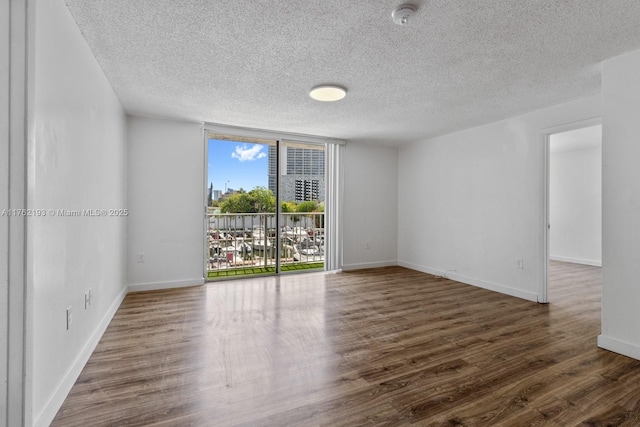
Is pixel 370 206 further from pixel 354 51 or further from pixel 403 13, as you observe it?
pixel 403 13

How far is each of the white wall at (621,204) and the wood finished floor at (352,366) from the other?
260 mm

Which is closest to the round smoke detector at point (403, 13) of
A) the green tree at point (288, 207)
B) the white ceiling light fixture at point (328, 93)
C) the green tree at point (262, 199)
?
the white ceiling light fixture at point (328, 93)

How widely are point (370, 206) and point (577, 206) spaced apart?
14.4ft

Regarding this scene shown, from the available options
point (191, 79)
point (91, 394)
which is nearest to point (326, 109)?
point (191, 79)

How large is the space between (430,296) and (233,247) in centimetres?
336

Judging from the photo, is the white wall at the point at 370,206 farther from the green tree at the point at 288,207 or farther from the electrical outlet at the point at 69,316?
the electrical outlet at the point at 69,316

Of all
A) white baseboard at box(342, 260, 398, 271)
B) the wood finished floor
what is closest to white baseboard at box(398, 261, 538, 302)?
the wood finished floor

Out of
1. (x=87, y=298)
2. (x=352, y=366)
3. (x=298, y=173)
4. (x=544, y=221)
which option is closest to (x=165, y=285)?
(x=87, y=298)

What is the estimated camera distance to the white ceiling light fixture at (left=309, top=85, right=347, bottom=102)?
9.65 feet

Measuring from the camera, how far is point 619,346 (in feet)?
7.77

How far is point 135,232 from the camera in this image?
3.98 m

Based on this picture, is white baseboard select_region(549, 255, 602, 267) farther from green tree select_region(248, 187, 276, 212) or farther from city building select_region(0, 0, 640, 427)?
green tree select_region(248, 187, 276, 212)

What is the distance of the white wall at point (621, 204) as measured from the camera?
2297 mm

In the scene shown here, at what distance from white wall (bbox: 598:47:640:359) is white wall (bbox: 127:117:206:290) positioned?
4.37 metres
